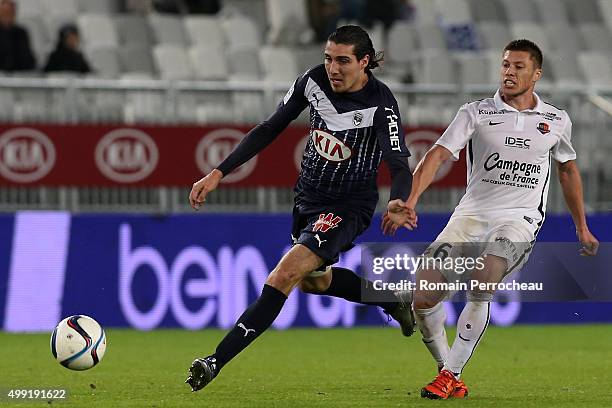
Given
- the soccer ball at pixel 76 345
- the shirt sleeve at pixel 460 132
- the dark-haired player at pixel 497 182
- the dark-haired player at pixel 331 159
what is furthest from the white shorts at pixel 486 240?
the soccer ball at pixel 76 345

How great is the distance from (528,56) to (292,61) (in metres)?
11.2

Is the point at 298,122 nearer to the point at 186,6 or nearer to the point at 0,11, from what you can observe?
the point at 0,11

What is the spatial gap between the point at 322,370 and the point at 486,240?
2.54m

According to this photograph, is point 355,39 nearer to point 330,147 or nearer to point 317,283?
point 330,147

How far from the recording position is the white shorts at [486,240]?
27.6ft

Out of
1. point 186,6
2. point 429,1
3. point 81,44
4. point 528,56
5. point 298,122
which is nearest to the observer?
point 528,56

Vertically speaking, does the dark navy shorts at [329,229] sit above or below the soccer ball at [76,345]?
above

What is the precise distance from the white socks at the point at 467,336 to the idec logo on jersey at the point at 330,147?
4.10ft

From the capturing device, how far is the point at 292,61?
19422 mm

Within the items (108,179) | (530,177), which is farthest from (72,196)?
(530,177)

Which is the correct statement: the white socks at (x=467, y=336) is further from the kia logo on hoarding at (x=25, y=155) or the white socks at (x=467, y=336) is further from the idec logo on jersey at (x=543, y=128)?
the kia logo on hoarding at (x=25, y=155)

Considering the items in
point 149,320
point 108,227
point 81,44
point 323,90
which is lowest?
point 149,320

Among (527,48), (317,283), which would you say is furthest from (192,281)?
(527,48)

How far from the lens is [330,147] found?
881cm
